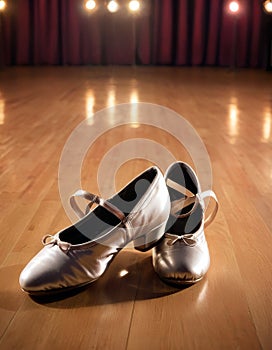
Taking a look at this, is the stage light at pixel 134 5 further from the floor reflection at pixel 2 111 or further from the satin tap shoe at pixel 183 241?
the satin tap shoe at pixel 183 241

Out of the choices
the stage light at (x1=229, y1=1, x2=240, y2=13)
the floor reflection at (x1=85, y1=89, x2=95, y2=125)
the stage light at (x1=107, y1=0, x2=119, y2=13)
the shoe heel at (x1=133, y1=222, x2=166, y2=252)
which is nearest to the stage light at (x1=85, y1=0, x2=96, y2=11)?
the stage light at (x1=107, y1=0, x2=119, y2=13)

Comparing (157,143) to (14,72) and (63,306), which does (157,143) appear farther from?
(14,72)

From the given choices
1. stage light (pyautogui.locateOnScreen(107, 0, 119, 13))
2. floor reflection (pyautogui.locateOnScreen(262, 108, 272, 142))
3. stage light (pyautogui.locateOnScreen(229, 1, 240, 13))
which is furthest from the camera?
stage light (pyautogui.locateOnScreen(107, 0, 119, 13))

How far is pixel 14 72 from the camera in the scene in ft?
14.9

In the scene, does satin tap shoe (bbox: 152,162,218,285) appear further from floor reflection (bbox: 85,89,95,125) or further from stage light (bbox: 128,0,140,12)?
stage light (bbox: 128,0,140,12)

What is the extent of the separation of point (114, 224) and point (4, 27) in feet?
15.2

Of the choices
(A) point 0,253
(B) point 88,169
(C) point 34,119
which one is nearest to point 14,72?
(C) point 34,119

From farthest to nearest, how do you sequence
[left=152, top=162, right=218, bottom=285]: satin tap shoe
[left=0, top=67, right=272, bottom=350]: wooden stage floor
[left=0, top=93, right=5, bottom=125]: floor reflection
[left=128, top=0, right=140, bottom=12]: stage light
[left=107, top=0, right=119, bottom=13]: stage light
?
[left=107, top=0, right=119, bottom=13]: stage light → [left=128, top=0, right=140, bottom=12]: stage light → [left=0, top=93, right=5, bottom=125]: floor reflection → [left=152, top=162, right=218, bottom=285]: satin tap shoe → [left=0, top=67, right=272, bottom=350]: wooden stage floor

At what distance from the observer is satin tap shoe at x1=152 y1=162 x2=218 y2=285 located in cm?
95

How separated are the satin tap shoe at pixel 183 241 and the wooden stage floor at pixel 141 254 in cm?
3

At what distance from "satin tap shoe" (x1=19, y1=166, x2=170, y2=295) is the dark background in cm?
426

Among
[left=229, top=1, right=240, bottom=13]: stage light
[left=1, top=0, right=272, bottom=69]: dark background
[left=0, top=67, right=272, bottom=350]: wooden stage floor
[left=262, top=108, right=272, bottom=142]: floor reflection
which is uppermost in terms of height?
[left=229, top=1, right=240, bottom=13]: stage light

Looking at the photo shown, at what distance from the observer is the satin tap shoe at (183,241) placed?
95cm

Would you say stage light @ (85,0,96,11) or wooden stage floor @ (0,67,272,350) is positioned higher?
stage light @ (85,0,96,11)
